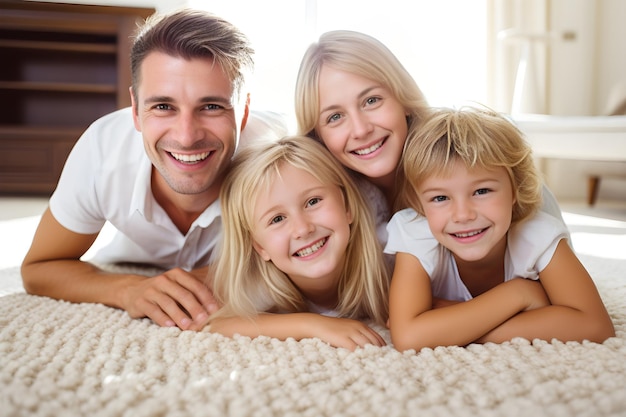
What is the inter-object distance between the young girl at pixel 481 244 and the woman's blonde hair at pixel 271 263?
9cm

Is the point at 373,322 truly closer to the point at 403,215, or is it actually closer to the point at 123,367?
the point at 403,215

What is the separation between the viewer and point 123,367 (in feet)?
2.83

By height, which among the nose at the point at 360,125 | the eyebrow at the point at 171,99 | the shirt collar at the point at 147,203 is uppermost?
the eyebrow at the point at 171,99

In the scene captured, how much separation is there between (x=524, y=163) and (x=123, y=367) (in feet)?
2.45

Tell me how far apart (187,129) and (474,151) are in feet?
1.79

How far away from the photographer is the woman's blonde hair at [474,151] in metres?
1.01

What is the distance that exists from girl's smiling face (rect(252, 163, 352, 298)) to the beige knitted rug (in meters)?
0.17

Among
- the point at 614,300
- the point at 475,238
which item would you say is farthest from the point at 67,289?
the point at 614,300

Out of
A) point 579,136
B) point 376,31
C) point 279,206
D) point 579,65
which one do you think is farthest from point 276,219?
point 579,65

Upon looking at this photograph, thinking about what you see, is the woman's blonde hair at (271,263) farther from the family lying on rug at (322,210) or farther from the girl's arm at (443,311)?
the girl's arm at (443,311)

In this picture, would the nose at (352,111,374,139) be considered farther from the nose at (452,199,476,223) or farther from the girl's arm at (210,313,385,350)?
the girl's arm at (210,313,385,350)

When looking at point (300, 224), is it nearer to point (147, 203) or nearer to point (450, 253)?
point (450, 253)

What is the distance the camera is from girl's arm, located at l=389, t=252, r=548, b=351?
3.10ft

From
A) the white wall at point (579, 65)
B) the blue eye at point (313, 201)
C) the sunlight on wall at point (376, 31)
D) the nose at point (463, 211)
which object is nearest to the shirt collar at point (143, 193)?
the blue eye at point (313, 201)
